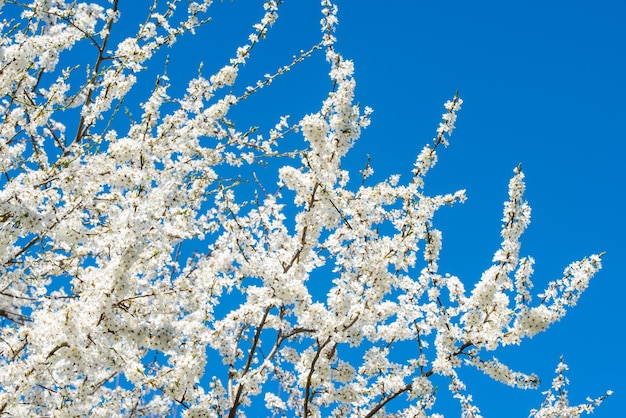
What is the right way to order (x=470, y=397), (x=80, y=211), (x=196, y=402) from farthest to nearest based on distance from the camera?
(x=470, y=397)
(x=196, y=402)
(x=80, y=211)

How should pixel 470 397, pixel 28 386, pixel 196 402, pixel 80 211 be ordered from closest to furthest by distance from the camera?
pixel 28 386
pixel 80 211
pixel 196 402
pixel 470 397

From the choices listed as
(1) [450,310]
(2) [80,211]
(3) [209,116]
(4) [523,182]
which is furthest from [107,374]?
(4) [523,182]

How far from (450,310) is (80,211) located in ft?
14.0

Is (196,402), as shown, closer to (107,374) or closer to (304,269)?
(107,374)

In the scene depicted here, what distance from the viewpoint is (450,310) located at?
716cm

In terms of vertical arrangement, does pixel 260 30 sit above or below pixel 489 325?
above

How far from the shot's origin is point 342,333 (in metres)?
6.75

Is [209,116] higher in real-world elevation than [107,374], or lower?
higher

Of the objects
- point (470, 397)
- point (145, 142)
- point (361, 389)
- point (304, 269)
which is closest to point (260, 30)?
point (145, 142)

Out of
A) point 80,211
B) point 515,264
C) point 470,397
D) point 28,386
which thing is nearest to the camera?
point 28,386

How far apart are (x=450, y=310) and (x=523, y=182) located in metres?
1.72

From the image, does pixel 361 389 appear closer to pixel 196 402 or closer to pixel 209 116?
pixel 196 402

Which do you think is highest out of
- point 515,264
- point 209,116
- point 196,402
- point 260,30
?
point 260,30

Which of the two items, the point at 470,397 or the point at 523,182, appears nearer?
the point at 523,182
